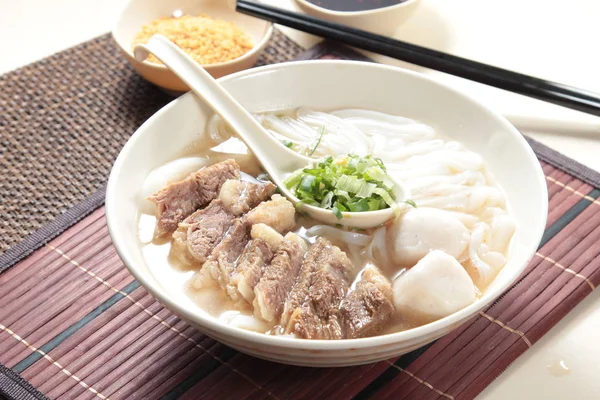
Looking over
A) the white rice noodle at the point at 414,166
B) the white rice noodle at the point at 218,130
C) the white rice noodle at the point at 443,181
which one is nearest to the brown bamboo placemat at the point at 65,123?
the white rice noodle at the point at 218,130

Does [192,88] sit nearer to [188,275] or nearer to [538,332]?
[188,275]

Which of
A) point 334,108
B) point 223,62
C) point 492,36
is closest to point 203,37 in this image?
point 223,62

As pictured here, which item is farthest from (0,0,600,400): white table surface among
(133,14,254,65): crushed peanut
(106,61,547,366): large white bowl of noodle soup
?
(106,61,547,366): large white bowl of noodle soup

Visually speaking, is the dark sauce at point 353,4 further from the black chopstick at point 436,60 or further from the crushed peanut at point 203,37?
the crushed peanut at point 203,37

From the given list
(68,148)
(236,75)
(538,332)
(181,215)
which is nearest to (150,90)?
(68,148)

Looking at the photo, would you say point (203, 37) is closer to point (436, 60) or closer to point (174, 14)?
point (174, 14)

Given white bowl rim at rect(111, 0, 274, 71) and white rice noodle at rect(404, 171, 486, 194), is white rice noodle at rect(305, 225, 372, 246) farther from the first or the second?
white bowl rim at rect(111, 0, 274, 71)
